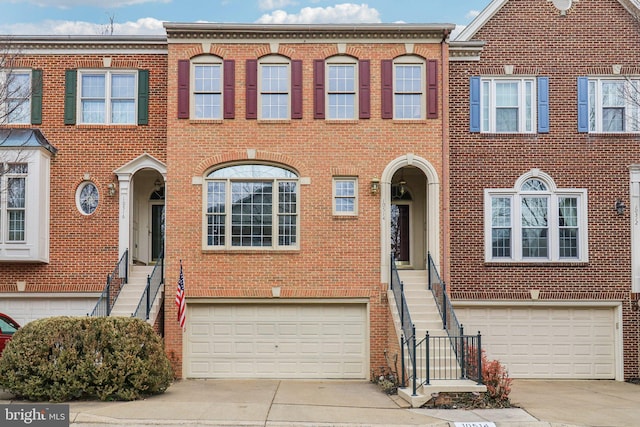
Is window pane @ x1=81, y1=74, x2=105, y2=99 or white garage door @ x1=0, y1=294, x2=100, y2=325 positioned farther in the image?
window pane @ x1=81, y1=74, x2=105, y2=99

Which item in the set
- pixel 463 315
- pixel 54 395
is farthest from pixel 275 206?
pixel 54 395

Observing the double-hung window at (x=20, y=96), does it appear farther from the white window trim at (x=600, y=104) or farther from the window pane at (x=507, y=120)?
the white window trim at (x=600, y=104)

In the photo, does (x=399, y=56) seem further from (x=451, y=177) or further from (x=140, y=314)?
(x=140, y=314)

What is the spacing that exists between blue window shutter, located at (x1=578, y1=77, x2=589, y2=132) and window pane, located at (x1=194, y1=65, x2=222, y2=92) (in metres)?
9.12

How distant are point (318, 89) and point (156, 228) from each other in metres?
5.89

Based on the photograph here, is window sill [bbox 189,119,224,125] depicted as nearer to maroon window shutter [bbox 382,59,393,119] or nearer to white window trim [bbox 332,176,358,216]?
white window trim [bbox 332,176,358,216]

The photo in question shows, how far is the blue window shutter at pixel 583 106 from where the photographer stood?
67.8ft

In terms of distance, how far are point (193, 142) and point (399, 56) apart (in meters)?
5.49

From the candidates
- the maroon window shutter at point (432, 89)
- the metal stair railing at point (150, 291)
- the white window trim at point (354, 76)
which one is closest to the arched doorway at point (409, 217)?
the maroon window shutter at point (432, 89)

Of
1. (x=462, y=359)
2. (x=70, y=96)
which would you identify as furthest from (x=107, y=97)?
(x=462, y=359)

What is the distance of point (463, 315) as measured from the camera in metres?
20.6

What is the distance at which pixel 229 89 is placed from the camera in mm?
19984

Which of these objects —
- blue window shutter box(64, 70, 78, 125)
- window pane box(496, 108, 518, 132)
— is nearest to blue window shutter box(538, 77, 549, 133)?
window pane box(496, 108, 518, 132)

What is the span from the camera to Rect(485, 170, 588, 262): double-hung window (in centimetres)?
2058
